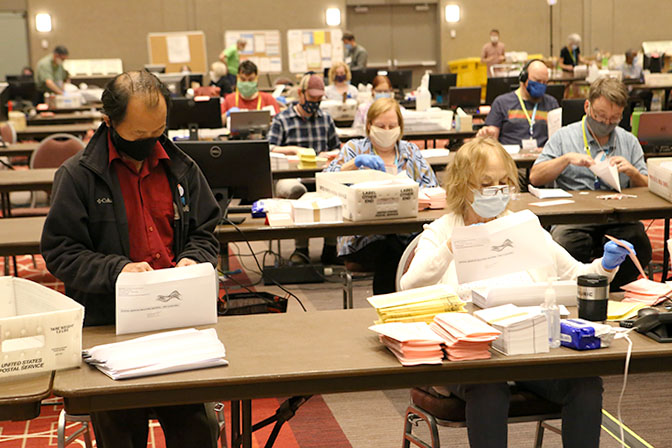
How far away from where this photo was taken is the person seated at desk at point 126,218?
2354mm

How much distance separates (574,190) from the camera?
4.65 meters

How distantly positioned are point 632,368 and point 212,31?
17.7 m

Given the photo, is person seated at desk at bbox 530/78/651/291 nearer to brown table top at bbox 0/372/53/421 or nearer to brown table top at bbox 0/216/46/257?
brown table top at bbox 0/216/46/257

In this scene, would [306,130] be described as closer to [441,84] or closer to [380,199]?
[380,199]

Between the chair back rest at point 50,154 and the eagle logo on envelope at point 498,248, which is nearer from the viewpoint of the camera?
the eagle logo on envelope at point 498,248

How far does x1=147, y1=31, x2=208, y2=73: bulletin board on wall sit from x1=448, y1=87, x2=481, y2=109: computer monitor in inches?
372

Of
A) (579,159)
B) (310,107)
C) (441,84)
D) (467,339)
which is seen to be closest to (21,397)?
(467,339)

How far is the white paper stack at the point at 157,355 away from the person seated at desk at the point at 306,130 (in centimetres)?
400

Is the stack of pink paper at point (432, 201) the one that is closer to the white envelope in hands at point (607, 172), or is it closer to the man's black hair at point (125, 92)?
the white envelope in hands at point (607, 172)

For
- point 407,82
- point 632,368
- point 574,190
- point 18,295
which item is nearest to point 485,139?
point 632,368

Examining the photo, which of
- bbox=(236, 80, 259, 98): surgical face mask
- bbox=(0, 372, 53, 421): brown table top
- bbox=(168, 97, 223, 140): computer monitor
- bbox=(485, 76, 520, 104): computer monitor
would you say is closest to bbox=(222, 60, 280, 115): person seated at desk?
bbox=(236, 80, 259, 98): surgical face mask

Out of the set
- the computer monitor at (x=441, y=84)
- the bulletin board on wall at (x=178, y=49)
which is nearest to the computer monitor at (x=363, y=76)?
the computer monitor at (x=441, y=84)

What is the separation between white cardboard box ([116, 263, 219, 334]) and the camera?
2.19 metres

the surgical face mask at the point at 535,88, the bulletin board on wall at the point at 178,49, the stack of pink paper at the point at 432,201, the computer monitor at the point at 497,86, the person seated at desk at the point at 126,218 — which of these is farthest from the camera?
the bulletin board on wall at the point at 178,49
